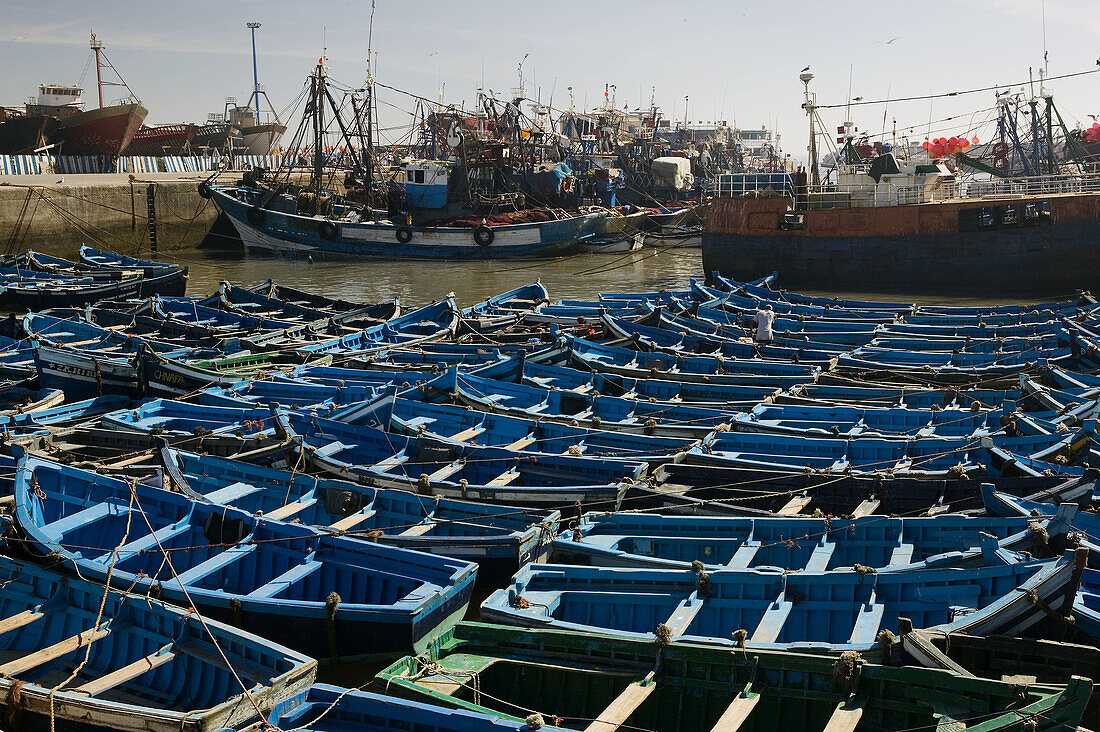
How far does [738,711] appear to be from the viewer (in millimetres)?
7531

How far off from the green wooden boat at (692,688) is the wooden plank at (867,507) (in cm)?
402

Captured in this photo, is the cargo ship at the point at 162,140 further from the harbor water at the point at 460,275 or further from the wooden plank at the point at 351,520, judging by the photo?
the wooden plank at the point at 351,520

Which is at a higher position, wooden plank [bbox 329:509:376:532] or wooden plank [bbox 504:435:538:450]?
wooden plank [bbox 504:435:538:450]

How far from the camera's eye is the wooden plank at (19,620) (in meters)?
9.25

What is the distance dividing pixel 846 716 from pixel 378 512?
20.8 ft

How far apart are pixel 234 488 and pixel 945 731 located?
28.7 feet

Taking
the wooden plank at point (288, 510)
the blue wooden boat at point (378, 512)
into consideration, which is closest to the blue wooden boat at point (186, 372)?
the blue wooden boat at point (378, 512)

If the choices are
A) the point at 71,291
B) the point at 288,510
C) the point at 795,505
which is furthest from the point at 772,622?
the point at 71,291

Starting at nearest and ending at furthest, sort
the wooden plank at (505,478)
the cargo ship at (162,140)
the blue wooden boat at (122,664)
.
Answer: the blue wooden boat at (122,664), the wooden plank at (505,478), the cargo ship at (162,140)

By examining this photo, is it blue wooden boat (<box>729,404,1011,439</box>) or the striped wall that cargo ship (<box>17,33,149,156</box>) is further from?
blue wooden boat (<box>729,404,1011,439</box>)

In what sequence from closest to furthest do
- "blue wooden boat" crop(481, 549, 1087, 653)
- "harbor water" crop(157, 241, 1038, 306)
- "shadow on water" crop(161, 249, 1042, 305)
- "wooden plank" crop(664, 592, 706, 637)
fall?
1. "blue wooden boat" crop(481, 549, 1087, 653)
2. "wooden plank" crop(664, 592, 706, 637)
3. "harbor water" crop(157, 241, 1038, 306)
4. "shadow on water" crop(161, 249, 1042, 305)

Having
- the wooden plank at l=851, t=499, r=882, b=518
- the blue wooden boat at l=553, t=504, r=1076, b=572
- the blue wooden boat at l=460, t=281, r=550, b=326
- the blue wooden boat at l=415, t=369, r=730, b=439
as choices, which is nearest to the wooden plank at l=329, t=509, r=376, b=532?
the blue wooden boat at l=553, t=504, r=1076, b=572

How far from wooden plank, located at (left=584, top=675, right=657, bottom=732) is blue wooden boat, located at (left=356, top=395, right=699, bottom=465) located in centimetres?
546

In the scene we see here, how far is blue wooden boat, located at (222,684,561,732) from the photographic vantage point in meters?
7.22
